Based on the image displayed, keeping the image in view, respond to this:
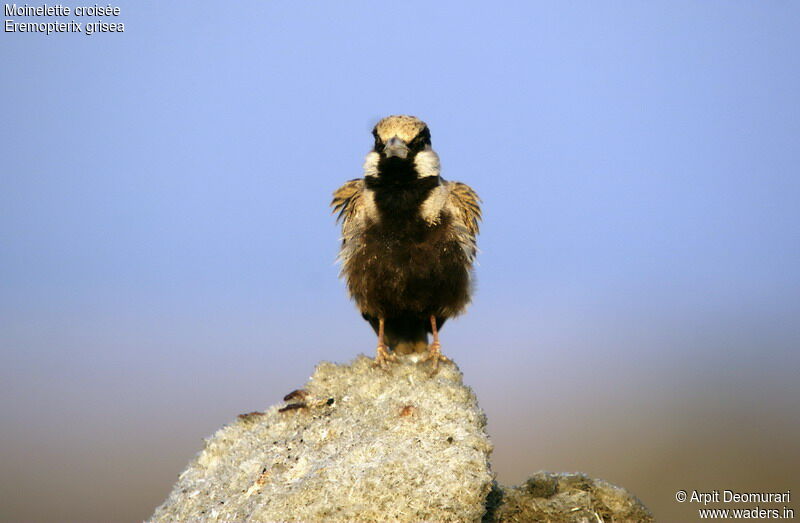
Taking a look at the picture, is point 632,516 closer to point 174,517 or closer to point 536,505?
point 536,505

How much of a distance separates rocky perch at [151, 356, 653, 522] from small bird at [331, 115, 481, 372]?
1.72ft

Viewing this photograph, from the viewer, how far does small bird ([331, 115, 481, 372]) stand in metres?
5.99

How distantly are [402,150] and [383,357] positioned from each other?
1537mm

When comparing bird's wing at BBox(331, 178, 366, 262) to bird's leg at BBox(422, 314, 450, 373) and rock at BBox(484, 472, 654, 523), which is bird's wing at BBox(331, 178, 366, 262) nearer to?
bird's leg at BBox(422, 314, 450, 373)

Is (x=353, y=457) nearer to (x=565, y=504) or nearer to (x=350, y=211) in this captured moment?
(x=565, y=504)

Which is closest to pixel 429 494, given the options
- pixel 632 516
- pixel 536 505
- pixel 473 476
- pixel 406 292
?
pixel 473 476

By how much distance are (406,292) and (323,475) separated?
1997 mm

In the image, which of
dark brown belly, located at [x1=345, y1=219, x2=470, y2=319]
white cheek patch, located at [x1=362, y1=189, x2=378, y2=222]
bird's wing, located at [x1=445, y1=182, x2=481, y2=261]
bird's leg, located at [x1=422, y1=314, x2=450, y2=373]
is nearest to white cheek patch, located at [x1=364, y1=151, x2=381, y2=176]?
white cheek patch, located at [x1=362, y1=189, x2=378, y2=222]

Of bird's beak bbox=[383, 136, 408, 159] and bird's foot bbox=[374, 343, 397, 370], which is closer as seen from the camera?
bird's beak bbox=[383, 136, 408, 159]

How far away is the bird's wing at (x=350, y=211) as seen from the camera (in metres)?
6.27

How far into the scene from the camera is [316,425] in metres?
5.18

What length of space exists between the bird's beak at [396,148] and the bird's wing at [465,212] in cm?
66

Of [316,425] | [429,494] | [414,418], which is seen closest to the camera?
[429,494]

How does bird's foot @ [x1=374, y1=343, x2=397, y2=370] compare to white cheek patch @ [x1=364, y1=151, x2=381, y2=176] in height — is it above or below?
below
